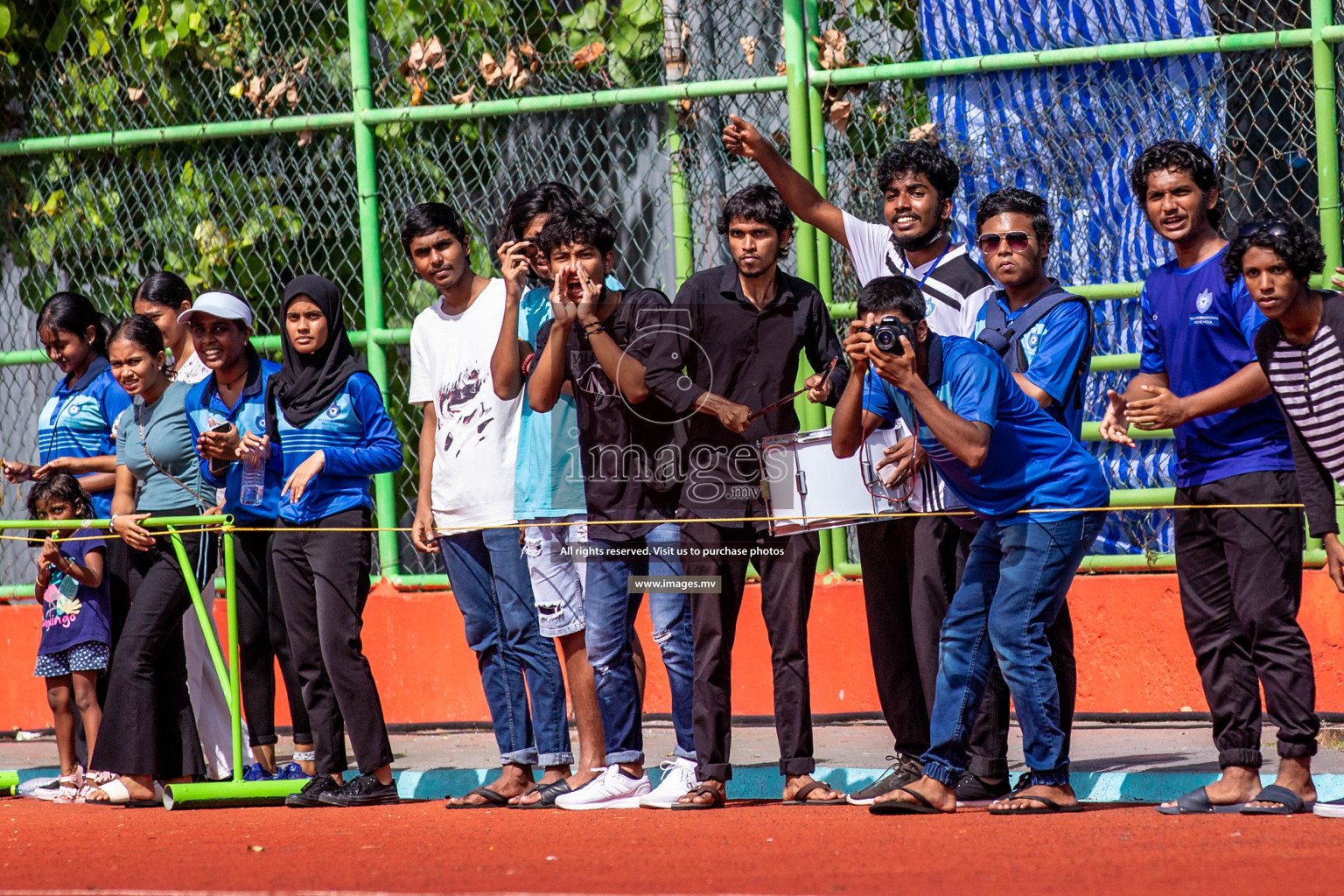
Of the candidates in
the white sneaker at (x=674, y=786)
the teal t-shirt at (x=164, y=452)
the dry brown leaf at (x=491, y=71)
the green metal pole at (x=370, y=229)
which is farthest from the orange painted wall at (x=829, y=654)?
the dry brown leaf at (x=491, y=71)

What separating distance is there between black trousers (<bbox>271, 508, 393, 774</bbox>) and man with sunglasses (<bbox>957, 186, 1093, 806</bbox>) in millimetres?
2209

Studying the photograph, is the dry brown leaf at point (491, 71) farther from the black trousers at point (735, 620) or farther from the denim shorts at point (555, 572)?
the black trousers at point (735, 620)

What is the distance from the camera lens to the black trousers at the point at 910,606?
5.71 meters

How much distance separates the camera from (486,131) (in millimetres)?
8297

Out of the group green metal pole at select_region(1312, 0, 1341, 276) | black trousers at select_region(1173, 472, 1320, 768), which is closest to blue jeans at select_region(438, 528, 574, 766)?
black trousers at select_region(1173, 472, 1320, 768)

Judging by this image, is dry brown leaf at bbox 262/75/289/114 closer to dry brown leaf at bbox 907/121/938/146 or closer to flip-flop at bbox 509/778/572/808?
dry brown leaf at bbox 907/121/938/146

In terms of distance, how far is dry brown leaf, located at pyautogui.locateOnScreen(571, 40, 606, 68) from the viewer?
812cm

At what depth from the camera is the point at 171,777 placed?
6.57m

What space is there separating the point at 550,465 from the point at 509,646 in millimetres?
705

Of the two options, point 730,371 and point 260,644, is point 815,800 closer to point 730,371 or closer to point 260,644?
point 730,371

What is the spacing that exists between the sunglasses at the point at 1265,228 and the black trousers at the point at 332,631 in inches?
130

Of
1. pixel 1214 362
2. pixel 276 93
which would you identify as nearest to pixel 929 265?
pixel 1214 362

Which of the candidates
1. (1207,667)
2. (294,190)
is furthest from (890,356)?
(294,190)

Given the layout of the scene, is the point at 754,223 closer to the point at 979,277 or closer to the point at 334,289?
the point at 979,277
